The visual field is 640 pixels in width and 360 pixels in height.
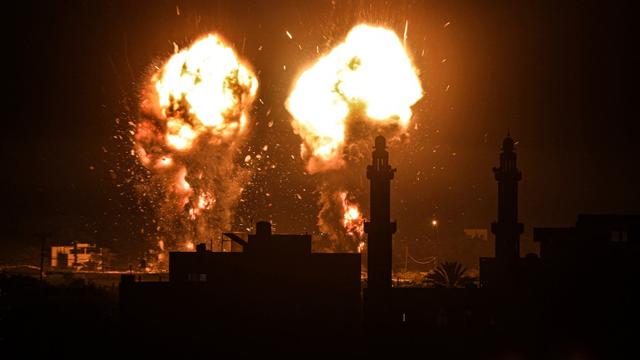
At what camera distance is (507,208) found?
61.1 meters

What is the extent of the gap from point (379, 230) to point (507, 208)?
985 cm

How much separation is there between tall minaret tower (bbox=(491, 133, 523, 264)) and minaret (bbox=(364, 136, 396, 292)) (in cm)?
822

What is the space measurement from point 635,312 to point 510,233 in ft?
38.6

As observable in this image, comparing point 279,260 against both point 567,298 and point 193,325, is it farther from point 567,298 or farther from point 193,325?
point 567,298

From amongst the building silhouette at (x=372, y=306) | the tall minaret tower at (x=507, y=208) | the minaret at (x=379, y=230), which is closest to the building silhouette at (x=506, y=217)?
the tall minaret tower at (x=507, y=208)

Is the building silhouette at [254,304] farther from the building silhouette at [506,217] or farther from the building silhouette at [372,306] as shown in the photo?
the building silhouette at [506,217]

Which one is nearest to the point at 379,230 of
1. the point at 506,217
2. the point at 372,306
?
the point at 372,306

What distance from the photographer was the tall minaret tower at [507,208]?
60.6 m

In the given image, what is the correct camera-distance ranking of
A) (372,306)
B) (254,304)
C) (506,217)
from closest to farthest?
1. (254,304)
2. (372,306)
3. (506,217)

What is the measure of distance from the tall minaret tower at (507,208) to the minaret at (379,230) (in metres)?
8.22

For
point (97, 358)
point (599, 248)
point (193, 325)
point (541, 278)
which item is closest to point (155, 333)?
point (193, 325)

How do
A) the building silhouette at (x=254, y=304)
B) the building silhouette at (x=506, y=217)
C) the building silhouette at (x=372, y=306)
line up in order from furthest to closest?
the building silhouette at (x=506, y=217)
the building silhouette at (x=254, y=304)
the building silhouette at (x=372, y=306)

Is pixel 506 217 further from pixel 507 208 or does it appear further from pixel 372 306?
pixel 372 306

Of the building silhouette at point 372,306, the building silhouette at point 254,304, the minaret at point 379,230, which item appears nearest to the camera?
the building silhouette at point 372,306
